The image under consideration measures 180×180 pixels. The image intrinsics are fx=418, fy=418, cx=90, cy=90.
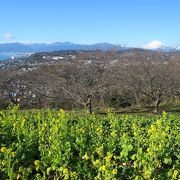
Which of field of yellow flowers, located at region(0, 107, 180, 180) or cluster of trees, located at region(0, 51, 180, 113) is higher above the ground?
field of yellow flowers, located at region(0, 107, 180, 180)

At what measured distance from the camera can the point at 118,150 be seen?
23.0ft

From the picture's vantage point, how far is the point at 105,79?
31125 millimetres

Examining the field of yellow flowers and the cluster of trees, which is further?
the cluster of trees

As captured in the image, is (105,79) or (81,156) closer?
(81,156)

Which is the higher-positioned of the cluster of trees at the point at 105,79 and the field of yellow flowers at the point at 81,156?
the field of yellow flowers at the point at 81,156

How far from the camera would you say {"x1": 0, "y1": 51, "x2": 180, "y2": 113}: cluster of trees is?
30734 mm

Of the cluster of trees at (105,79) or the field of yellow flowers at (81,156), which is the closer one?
the field of yellow flowers at (81,156)

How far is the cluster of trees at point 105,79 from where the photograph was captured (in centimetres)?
3073

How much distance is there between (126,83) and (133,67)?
1321mm

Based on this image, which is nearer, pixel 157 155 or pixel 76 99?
pixel 157 155

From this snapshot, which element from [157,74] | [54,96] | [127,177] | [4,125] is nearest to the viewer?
[127,177]

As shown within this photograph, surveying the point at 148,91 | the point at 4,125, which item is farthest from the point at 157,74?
the point at 4,125

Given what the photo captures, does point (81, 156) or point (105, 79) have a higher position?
point (81, 156)

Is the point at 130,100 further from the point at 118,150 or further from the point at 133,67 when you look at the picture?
the point at 118,150
